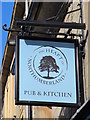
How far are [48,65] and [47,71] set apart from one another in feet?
0.61

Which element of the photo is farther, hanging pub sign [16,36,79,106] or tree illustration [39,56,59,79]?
tree illustration [39,56,59,79]

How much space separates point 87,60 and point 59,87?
104 centimetres

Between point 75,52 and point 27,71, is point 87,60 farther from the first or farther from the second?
point 27,71

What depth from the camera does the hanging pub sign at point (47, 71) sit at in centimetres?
884

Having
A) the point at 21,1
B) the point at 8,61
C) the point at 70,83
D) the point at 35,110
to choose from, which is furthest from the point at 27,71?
the point at 8,61

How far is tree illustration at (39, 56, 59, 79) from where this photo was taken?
9188 mm

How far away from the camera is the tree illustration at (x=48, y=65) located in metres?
9.19

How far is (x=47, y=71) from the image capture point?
9.17m

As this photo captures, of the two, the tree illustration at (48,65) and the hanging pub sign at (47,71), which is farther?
the tree illustration at (48,65)

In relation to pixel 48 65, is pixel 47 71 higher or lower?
lower

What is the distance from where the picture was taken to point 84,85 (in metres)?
9.70

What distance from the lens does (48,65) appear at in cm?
930

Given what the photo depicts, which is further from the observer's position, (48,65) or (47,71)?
(48,65)

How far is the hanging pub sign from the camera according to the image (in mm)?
8836
